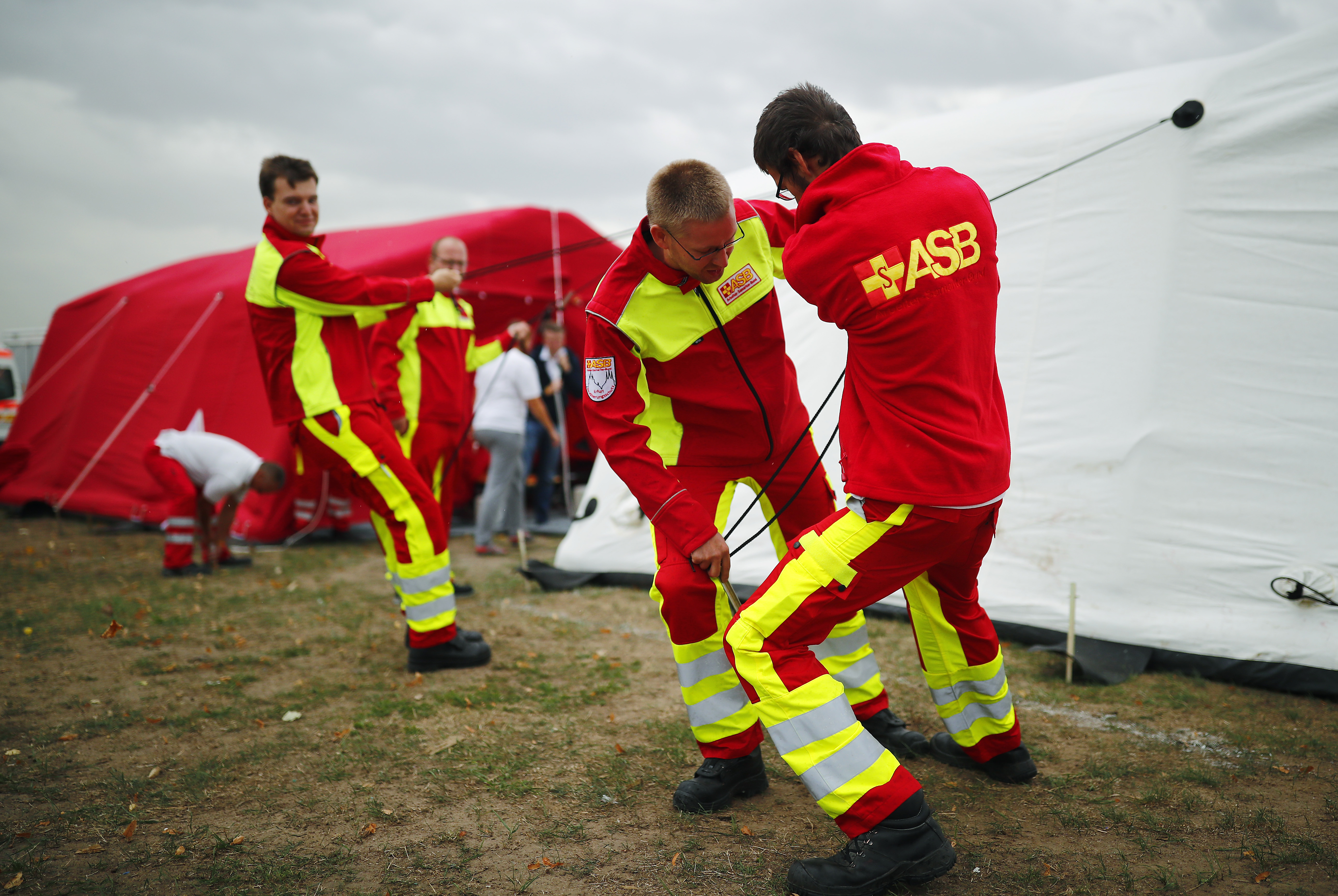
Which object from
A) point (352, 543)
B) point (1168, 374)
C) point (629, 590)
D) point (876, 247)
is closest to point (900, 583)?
point (876, 247)

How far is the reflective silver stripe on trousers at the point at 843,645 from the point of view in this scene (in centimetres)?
313

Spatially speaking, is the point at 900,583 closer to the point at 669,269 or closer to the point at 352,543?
the point at 669,269

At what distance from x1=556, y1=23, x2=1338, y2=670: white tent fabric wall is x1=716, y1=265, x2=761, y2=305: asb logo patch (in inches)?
93.4

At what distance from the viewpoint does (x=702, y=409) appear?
9.39 feet

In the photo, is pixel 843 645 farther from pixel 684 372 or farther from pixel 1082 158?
pixel 1082 158

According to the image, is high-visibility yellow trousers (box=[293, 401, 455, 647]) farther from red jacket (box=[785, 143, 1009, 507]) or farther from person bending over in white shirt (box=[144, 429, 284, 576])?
person bending over in white shirt (box=[144, 429, 284, 576])

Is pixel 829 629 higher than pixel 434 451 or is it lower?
lower

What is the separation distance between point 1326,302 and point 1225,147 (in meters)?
0.89

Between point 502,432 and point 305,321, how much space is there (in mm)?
3246

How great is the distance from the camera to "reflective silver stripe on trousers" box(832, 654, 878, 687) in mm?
3170

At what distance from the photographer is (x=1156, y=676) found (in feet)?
12.8

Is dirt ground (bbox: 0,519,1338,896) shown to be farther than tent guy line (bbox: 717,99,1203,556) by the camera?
No

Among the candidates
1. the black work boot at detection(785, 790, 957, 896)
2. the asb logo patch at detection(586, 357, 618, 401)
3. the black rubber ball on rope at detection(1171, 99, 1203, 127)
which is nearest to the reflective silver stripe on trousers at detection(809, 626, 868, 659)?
the black work boot at detection(785, 790, 957, 896)

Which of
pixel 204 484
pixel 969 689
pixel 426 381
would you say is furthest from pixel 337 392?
pixel 204 484
